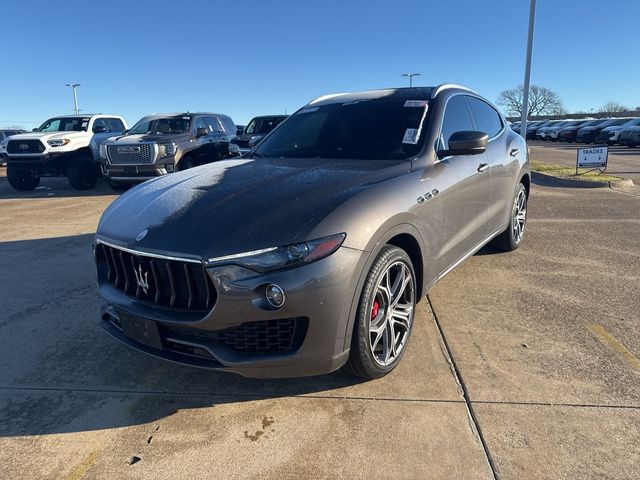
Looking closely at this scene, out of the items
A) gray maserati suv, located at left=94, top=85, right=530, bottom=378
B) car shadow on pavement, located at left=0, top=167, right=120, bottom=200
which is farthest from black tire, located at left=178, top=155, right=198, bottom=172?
gray maserati suv, located at left=94, top=85, right=530, bottom=378

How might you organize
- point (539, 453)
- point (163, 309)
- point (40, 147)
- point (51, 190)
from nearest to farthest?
1. point (539, 453)
2. point (163, 309)
3. point (40, 147)
4. point (51, 190)

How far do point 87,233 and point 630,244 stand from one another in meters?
7.33

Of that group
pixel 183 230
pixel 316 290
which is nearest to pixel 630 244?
pixel 316 290

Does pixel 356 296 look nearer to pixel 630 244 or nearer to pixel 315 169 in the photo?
pixel 315 169

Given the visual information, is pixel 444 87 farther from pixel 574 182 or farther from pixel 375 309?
pixel 574 182

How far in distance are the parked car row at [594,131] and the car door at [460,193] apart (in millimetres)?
23577

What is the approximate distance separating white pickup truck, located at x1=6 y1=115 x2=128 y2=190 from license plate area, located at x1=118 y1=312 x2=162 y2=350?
10751 millimetres

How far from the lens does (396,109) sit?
12.0ft

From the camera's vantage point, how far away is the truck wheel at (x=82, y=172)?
468 inches

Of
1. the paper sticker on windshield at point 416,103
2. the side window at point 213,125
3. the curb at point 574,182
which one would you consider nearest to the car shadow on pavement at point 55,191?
the side window at point 213,125

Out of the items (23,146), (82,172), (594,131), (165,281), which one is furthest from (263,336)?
(594,131)

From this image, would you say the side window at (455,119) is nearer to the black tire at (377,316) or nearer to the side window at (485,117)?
the side window at (485,117)

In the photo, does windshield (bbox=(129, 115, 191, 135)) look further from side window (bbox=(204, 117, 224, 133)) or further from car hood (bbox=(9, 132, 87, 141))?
car hood (bbox=(9, 132, 87, 141))

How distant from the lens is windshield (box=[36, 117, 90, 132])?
42.5 feet
